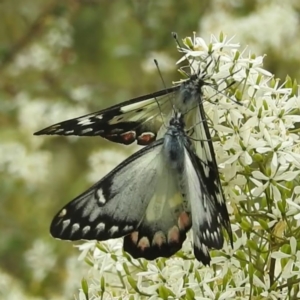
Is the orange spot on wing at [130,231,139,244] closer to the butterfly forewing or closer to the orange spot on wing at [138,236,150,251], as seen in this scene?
the orange spot on wing at [138,236,150,251]

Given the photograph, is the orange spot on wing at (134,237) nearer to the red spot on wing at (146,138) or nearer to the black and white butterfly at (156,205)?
the black and white butterfly at (156,205)

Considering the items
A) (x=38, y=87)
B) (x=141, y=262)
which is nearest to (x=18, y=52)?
(x=38, y=87)

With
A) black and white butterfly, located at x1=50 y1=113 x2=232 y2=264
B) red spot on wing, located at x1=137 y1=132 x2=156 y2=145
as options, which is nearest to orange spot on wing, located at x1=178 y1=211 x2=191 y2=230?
black and white butterfly, located at x1=50 y1=113 x2=232 y2=264

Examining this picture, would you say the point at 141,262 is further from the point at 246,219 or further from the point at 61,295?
the point at 61,295

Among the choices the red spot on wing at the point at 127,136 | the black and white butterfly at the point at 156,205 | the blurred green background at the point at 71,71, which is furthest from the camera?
the blurred green background at the point at 71,71

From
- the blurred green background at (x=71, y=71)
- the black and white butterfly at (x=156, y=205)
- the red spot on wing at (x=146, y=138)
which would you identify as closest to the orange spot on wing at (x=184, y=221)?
the black and white butterfly at (x=156, y=205)

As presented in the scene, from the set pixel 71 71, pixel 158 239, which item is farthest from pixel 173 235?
pixel 71 71
